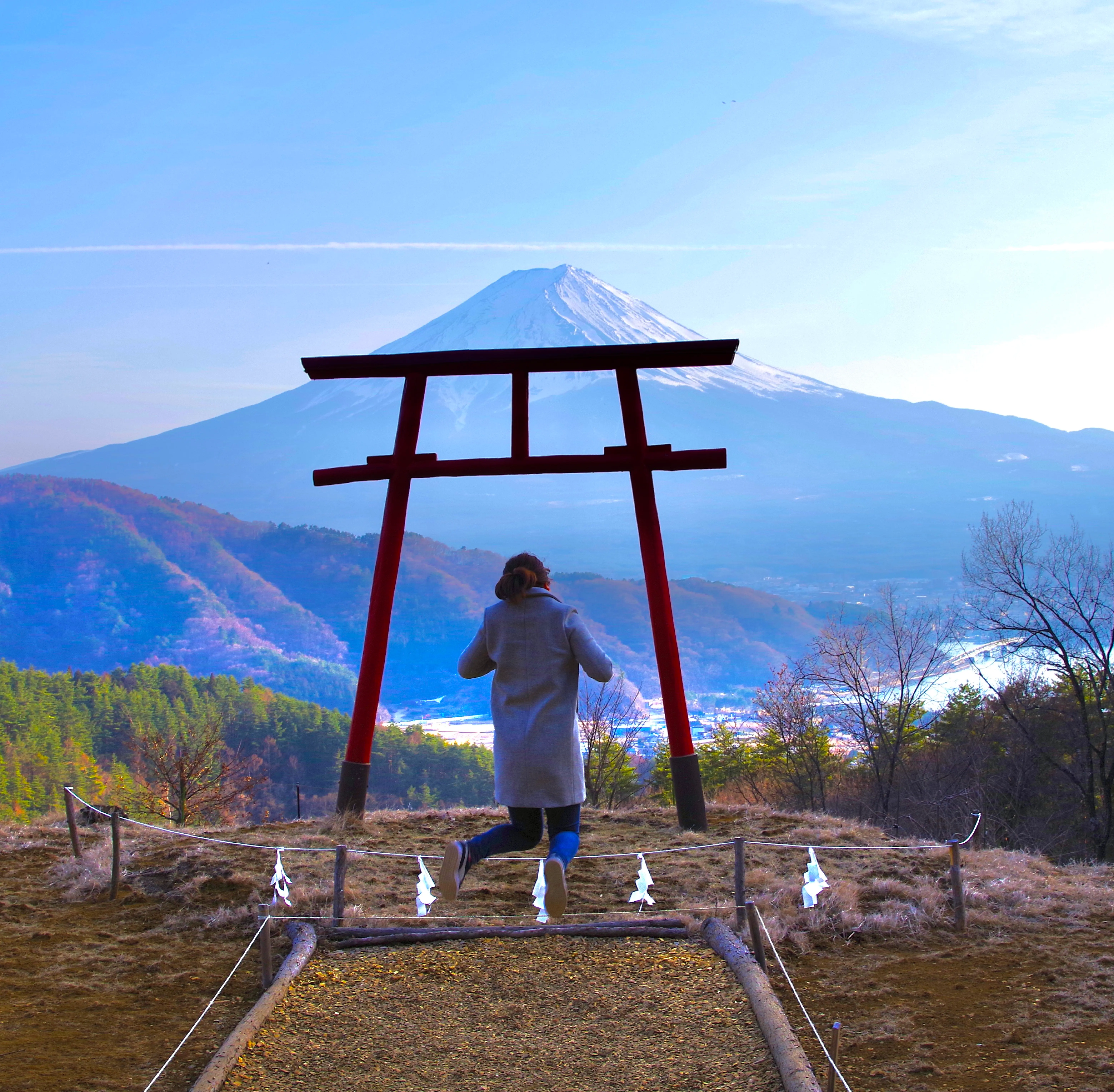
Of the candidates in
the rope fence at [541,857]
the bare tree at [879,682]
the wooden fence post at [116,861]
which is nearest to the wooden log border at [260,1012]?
the rope fence at [541,857]

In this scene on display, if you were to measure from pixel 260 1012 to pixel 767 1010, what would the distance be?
205 centimetres

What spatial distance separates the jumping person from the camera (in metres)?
4.39

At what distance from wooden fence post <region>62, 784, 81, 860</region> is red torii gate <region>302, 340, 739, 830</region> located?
5.72 feet

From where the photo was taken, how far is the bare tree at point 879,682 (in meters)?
16.9

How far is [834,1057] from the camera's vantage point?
3.75 m

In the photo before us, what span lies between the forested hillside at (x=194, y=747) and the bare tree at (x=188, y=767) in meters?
0.24

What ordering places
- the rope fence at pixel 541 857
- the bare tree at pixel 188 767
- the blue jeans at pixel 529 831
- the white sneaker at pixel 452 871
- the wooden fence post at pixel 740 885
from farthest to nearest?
the bare tree at pixel 188 767 → the rope fence at pixel 541 857 → the wooden fence post at pixel 740 885 → the blue jeans at pixel 529 831 → the white sneaker at pixel 452 871

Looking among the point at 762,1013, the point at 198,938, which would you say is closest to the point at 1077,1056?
the point at 762,1013

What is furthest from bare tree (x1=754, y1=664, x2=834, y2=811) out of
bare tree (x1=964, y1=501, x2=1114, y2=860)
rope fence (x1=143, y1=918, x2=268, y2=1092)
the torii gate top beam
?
rope fence (x1=143, y1=918, x2=268, y2=1092)

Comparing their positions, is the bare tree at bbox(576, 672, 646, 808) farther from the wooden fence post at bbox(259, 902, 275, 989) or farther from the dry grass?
the wooden fence post at bbox(259, 902, 275, 989)

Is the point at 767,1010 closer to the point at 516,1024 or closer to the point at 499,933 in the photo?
the point at 516,1024

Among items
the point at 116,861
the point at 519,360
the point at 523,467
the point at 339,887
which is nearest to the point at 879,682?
the point at 523,467

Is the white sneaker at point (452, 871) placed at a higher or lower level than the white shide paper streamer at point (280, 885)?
higher

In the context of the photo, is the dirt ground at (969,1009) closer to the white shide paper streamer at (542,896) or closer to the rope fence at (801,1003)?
the rope fence at (801,1003)
